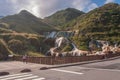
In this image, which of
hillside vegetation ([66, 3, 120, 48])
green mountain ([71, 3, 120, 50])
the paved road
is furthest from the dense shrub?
the paved road

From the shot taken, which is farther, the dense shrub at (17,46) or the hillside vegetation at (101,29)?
the hillside vegetation at (101,29)

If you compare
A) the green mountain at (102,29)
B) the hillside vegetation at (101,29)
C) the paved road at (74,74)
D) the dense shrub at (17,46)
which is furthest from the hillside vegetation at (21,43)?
the paved road at (74,74)

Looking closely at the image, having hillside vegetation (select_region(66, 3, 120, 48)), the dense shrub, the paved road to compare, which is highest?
hillside vegetation (select_region(66, 3, 120, 48))

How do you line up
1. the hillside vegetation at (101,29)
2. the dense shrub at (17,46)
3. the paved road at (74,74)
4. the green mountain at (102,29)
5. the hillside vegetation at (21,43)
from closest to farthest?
1. the paved road at (74,74)
2. the hillside vegetation at (21,43)
3. the dense shrub at (17,46)
4. the hillside vegetation at (101,29)
5. the green mountain at (102,29)

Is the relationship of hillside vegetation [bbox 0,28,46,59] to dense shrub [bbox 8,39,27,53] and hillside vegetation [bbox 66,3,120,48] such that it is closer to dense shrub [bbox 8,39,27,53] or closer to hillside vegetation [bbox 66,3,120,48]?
dense shrub [bbox 8,39,27,53]

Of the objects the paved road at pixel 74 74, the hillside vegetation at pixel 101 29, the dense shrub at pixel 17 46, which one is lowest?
the paved road at pixel 74 74

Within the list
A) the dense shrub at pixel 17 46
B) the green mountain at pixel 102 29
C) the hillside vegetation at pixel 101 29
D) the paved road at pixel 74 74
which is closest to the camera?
the paved road at pixel 74 74

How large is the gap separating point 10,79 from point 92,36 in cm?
10259

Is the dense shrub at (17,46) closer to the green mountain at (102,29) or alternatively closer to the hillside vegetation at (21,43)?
the hillside vegetation at (21,43)

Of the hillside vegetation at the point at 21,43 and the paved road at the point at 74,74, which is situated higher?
the hillside vegetation at the point at 21,43

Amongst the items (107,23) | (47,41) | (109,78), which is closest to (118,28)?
(107,23)

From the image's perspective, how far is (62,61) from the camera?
33094 millimetres

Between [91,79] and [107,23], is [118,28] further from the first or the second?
[91,79]

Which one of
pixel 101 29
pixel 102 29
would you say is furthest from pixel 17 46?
pixel 102 29
